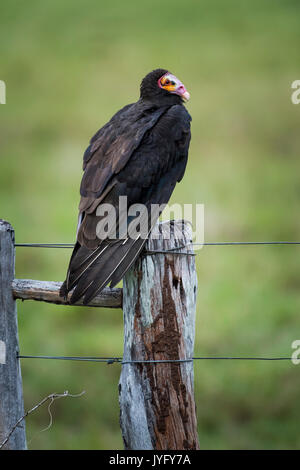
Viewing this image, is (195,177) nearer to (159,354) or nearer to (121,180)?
(121,180)

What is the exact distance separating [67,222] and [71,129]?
5056 millimetres

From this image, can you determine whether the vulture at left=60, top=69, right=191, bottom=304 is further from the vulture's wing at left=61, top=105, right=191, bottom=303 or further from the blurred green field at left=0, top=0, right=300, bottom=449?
the blurred green field at left=0, top=0, right=300, bottom=449

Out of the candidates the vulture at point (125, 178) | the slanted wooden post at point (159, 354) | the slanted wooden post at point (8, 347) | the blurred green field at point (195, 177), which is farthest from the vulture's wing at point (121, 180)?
the blurred green field at point (195, 177)

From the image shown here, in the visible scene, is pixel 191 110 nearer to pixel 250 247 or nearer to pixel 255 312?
pixel 250 247

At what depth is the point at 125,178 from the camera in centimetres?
420

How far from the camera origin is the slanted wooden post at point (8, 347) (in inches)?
148

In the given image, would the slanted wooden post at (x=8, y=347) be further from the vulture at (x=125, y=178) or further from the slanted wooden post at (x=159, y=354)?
the slanted wooden post at (x=159, y=354)

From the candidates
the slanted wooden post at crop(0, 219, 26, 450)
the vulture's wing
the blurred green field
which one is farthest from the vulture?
the blurred green field

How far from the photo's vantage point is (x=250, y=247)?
1152cm

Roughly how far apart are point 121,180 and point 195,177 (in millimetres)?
10214

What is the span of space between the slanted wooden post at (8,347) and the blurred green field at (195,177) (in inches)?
116

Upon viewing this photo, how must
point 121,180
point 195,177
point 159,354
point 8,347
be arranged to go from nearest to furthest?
point 159,354, point 8,347, point 121,180, point 195,177

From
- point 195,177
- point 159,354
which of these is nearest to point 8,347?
point 159,354

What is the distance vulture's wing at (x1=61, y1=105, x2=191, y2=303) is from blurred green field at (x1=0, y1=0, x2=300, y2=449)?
10.7ft
